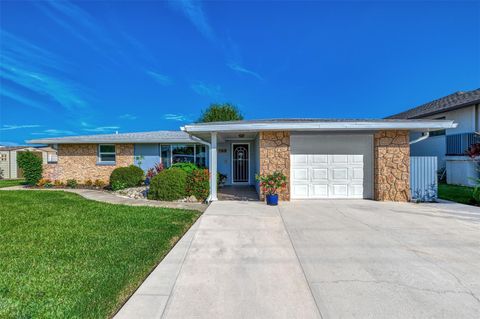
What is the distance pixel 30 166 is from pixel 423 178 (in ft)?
63.7

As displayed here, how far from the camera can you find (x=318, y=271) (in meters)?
3.29

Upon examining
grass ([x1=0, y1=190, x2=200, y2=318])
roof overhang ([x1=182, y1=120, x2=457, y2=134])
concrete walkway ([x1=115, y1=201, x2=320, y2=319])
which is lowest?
concrete walkway ([x1=115, y1=201, x2=320, y2=319])

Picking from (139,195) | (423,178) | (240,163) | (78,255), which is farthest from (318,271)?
(240,163)

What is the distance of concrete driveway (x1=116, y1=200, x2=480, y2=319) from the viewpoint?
2.48 m

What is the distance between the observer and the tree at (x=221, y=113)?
29656 millimetres

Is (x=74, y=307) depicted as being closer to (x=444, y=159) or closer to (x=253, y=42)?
(x=253, y=42)

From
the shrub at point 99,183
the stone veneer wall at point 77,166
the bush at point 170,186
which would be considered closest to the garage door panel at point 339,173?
the bush at point 170,186

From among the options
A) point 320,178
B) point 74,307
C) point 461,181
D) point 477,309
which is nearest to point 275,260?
point 477,309

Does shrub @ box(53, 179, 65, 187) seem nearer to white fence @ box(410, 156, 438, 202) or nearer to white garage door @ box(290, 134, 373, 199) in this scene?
white garage door @ box(290, 134, 373, 199)

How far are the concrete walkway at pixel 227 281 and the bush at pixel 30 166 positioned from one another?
1381 centimetres

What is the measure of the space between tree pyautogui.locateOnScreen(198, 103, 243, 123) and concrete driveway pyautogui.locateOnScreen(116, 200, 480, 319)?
24618mm

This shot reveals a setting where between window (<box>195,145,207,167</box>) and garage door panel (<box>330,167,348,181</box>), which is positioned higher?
window (<box>195,145,207,167</box>)

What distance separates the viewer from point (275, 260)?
3652 mm

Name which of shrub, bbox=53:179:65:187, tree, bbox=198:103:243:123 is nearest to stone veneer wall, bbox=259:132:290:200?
shrub, bbox=53:179:65:187
